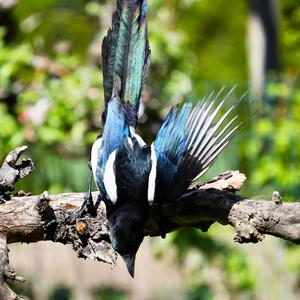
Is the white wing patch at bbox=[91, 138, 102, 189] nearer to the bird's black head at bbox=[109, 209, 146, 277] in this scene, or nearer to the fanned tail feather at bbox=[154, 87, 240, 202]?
the fanned tail feather at bbox=[154, 87, 240, 202]

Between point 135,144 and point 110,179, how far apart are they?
213 millimetres

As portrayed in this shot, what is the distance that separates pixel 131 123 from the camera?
11.2 feet

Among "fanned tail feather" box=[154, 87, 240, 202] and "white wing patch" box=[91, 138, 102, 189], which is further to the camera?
"white wing patch" box=[91, 138, 102, 189]

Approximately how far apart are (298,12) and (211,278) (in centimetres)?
853

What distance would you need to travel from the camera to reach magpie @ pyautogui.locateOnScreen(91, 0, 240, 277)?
2963 mm

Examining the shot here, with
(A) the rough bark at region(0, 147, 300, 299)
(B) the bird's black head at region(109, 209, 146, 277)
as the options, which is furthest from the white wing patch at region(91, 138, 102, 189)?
(B) the bird's black head at region(109, 209, 146, 277)

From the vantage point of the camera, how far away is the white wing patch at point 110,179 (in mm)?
2994

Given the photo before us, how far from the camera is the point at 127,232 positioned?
9.37ft

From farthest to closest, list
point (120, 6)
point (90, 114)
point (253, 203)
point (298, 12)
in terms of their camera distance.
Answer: point (298, 12) → point (90, 114) → point (120, 6) → point (253, 203)

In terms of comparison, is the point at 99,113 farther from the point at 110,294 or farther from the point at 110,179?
the point at 110,179

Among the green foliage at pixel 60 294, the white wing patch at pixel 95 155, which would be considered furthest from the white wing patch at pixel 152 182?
the green foliage at pixel 60 294

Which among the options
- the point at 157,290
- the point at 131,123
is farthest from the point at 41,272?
the point at 131,123

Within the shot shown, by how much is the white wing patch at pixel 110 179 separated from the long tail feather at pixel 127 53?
0.35 metres

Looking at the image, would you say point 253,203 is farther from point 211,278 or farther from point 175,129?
point 211,278
